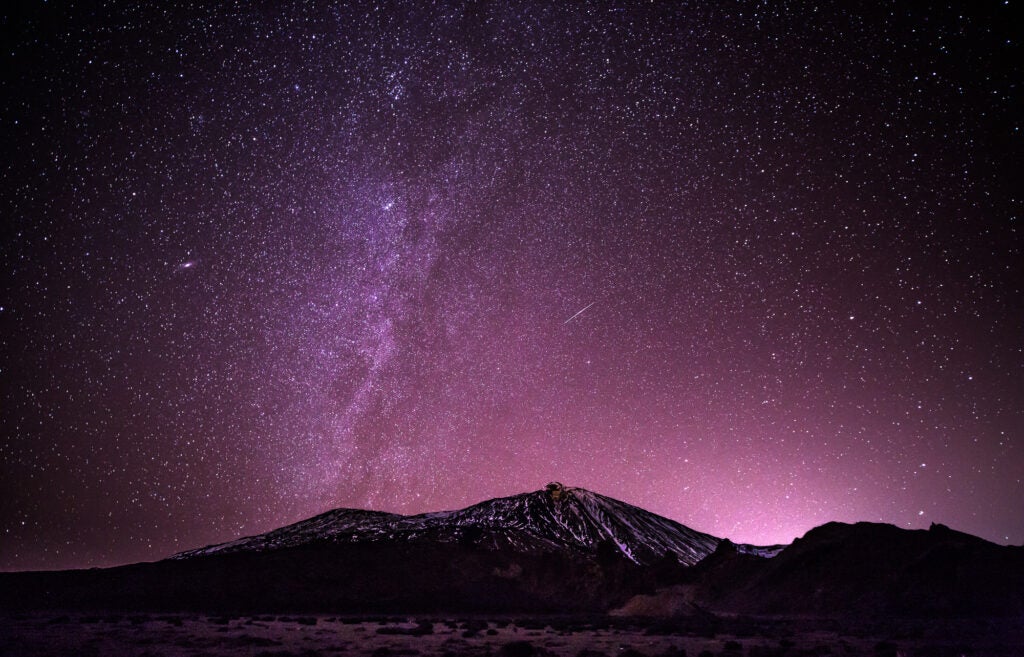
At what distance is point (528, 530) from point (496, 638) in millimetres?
56737

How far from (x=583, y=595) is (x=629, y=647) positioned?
43.0 meters

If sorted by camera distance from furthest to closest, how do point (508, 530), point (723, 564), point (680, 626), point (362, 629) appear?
point (508, 530) < point (723, 564) < point (680, 626) < point (362, 629)

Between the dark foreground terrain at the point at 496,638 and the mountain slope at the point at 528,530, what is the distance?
39.7 metres

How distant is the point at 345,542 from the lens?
8144 cm

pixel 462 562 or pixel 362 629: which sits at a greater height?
pixel 462 562

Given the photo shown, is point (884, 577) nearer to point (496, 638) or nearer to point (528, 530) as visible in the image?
point (496, 638)

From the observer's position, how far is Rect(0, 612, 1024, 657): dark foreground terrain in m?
26.3

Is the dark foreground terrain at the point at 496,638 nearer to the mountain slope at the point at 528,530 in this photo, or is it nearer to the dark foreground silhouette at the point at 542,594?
the dark foreground silhouette at the point at 542,594

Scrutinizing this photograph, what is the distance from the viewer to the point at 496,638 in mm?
33375

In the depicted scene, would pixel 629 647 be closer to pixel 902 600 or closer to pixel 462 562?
pixel 902 600

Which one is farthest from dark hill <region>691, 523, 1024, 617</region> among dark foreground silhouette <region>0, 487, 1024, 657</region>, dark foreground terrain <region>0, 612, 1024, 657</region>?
dark foreground terrain <region>0, 612, 1024, 657</region>

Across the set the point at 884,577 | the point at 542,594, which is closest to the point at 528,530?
the point at 542,594

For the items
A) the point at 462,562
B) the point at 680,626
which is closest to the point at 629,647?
the point at 680,626

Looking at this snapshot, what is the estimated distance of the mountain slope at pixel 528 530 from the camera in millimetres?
83438
